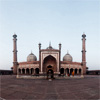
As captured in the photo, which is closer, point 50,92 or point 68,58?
point 50,92

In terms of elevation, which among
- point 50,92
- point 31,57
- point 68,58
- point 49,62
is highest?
point 31,57

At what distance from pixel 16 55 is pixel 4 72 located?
7406mm

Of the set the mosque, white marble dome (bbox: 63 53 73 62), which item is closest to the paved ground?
the mosque

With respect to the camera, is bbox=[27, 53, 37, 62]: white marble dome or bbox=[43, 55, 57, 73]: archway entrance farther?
bbox=[27, 53, 37, 62]: white marble dome

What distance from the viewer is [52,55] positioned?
31.3 meters

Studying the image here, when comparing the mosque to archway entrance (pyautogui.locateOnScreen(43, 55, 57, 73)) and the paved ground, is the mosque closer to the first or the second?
archway entrance (pyautogui.locateOnScreen(43, 55, 57, 73))

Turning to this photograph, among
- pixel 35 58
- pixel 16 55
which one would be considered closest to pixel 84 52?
pixel 35 58

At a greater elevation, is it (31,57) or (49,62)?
(31,57)

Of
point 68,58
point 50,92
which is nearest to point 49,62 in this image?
point 68,58

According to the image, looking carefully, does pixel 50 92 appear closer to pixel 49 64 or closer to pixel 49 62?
pixel 49 64

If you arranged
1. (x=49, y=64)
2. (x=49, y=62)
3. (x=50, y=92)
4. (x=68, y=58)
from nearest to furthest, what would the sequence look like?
(x=50, y=92), (x=49, y=64), (x=49, y=62), (x=68, y=58)

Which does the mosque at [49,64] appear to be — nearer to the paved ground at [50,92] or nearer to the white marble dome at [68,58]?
the white marble dome at [68,58]

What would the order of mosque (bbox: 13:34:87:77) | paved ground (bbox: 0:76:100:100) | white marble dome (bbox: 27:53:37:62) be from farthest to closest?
1. white marble dome (bbox: 27:53:37:62)
2. mosque (bbox: 13:34:87:77)
3. paved ground (bbox: 0:76:100:100)

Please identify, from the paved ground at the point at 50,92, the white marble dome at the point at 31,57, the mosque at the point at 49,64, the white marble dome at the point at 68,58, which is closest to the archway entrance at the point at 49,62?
the mosque at the point at 49,64
